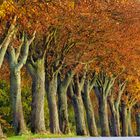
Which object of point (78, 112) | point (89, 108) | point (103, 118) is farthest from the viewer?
point (103, 118)

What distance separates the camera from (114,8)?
39.6 meters

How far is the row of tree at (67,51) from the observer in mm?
33688

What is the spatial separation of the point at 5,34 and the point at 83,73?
863 inches

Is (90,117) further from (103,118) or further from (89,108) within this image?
(103,118)

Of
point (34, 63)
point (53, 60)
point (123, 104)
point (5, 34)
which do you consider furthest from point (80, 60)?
point (123, 104)

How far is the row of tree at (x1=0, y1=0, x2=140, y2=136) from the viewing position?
1326 inches

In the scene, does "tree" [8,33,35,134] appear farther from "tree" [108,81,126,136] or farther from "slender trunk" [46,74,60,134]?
"tree" [108,81,126,136]

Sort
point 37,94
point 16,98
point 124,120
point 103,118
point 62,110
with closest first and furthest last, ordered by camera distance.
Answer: point 16,98 → point 37,94 → point 62,110 → point 103,118 → point 124,120

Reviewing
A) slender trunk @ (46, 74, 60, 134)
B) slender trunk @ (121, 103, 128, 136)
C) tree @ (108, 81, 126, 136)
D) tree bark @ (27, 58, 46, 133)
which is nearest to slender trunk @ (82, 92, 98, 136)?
tree @ (108, 81, 126, 136)

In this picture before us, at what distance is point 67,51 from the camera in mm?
41719

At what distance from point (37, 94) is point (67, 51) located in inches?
232

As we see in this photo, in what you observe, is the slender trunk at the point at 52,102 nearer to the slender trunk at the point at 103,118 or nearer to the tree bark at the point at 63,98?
the tree bark at the point at 63,98

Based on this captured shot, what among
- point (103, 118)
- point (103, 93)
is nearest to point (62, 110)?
point (103, 118)

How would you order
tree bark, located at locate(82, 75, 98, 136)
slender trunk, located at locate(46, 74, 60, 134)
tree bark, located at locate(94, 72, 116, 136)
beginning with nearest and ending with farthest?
slender trunk, located at locate(46, 74, 60, 134) < tree bark, located at locate(82, 75, 98, 136) < tree bark, located at locate(94, 72, 116, 136)
